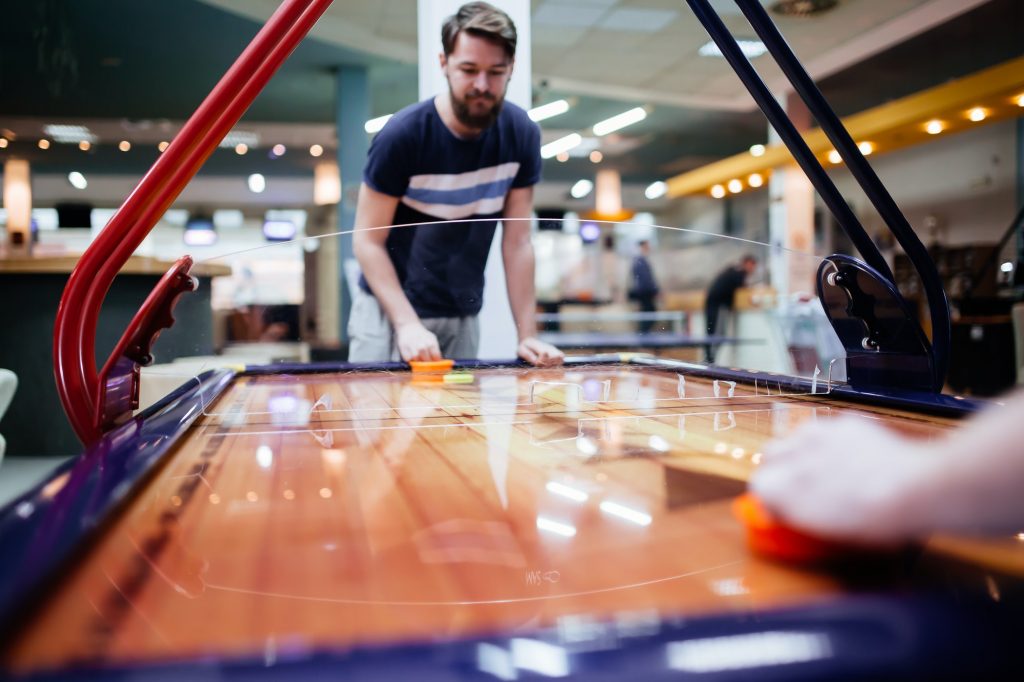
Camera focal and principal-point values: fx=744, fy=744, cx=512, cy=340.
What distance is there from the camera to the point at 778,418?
3.26 ft

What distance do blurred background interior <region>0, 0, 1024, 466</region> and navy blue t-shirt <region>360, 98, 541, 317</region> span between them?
186 mm

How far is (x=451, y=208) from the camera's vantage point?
7.33ft

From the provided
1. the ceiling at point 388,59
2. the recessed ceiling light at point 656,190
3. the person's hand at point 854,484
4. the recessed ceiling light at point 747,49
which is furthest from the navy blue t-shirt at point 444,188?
the recessed ceiling light at point 656,190

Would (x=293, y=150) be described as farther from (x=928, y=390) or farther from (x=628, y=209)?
(x=928, y=390)

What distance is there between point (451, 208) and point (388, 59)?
→ 5625 millimetres

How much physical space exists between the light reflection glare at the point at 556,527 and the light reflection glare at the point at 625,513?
4 cm

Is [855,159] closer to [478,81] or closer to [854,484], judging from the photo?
[854,484]

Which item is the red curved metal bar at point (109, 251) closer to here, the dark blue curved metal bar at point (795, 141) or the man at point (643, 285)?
the dark blue curved metal bar at point (795, 141)

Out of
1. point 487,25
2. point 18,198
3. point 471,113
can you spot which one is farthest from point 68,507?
point 18,198

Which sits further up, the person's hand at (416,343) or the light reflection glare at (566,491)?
the person's hand at (416,343)

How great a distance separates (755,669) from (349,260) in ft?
5.07

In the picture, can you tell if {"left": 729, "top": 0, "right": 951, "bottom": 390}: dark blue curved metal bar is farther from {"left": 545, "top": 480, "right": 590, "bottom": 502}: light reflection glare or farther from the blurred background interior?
{"left": 545, "top": 480, "right": 590, "bottom": 502}: light reflection glare

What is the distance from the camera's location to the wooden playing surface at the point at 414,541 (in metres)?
0.35

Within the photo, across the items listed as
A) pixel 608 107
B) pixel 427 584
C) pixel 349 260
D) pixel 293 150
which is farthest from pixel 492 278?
pixel 293 150
